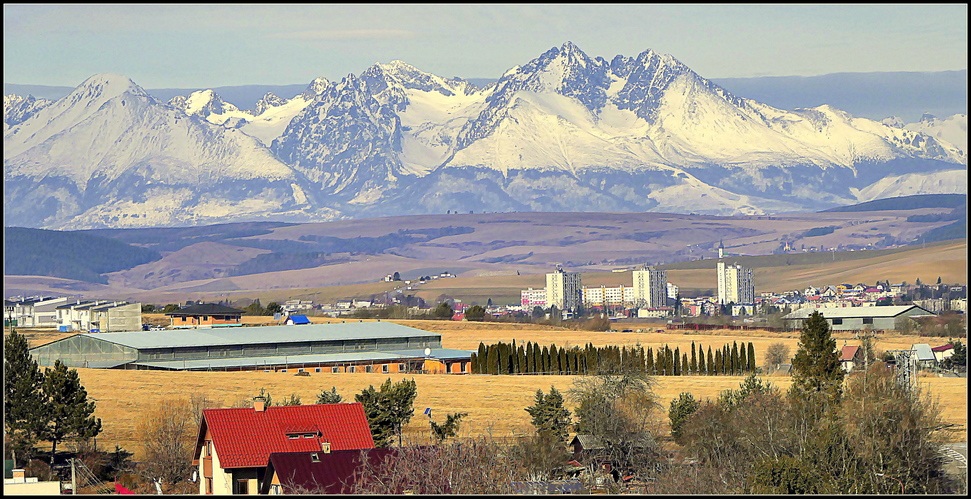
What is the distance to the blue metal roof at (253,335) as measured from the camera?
92250mm

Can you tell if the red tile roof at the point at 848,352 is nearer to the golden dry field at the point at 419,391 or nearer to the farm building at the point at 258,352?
the golden dry field at the point at 419,391

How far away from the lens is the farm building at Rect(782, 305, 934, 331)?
13125 centimetres

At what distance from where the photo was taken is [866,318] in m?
134

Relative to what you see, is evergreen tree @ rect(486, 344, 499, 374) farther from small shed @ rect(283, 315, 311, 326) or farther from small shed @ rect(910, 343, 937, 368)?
small shed @ rect(283, 315, 311, 326)

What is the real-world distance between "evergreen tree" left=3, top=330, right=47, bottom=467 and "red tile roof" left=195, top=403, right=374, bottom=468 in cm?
1103

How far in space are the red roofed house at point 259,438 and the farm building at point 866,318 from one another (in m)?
94.5

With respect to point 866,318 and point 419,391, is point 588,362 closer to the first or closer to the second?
point 419,391

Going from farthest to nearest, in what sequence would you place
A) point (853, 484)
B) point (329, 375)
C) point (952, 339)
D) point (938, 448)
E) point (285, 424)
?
point (952, 339)
point (329, 375)
point (285, 424)
point (938, 448)
point (853, 484)

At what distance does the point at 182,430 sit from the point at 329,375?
32.2 meters

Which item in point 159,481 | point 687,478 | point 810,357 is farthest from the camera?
point 810,357

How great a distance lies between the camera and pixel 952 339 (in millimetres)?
106688

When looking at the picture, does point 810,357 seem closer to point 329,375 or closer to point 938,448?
point 938,448

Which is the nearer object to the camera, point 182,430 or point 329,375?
point 182,430

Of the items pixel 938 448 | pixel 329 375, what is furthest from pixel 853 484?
pixel 329 375
